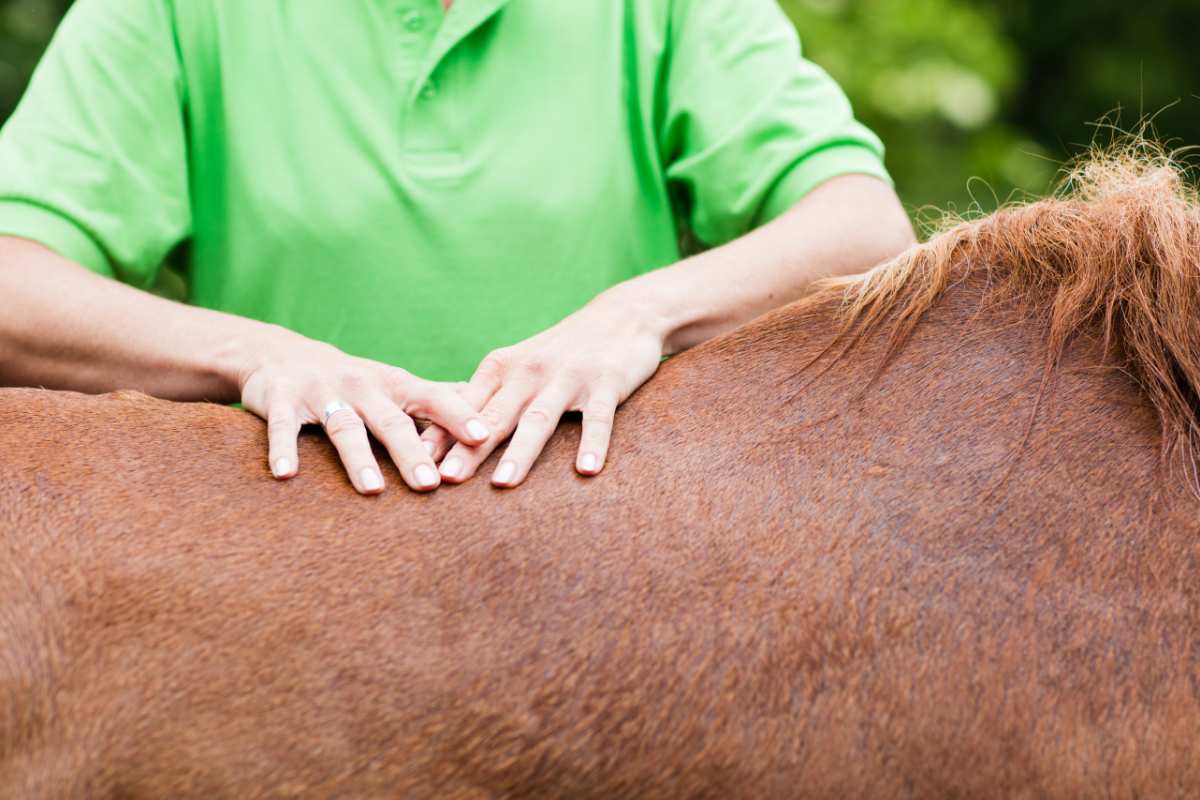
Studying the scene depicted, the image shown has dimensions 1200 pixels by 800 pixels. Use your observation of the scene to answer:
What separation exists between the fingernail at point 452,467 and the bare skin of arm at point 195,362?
0.10ft

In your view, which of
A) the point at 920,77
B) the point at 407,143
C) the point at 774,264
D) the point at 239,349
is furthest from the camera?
the point at 920,77

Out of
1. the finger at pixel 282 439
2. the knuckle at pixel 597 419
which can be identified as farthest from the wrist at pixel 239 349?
the knuckle at pixel 597 419

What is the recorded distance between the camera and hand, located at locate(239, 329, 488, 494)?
5.08 feet

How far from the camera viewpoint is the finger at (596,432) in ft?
5.08

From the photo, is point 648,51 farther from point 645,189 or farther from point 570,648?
point 570,648

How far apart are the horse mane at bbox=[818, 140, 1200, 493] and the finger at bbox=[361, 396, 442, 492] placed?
0.55m

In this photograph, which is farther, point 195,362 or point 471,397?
point 195,362

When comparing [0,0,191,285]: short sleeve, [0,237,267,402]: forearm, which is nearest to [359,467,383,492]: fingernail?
[0,237,267,402]: forearm

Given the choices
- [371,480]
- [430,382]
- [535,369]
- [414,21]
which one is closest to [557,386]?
[535,369]

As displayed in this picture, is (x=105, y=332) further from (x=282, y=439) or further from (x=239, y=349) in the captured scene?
(x=282, y=439)

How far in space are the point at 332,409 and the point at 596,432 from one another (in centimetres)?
32

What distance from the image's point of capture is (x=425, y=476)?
1526 millimetres

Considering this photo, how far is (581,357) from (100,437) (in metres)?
0.58

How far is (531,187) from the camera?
6.64 feet
